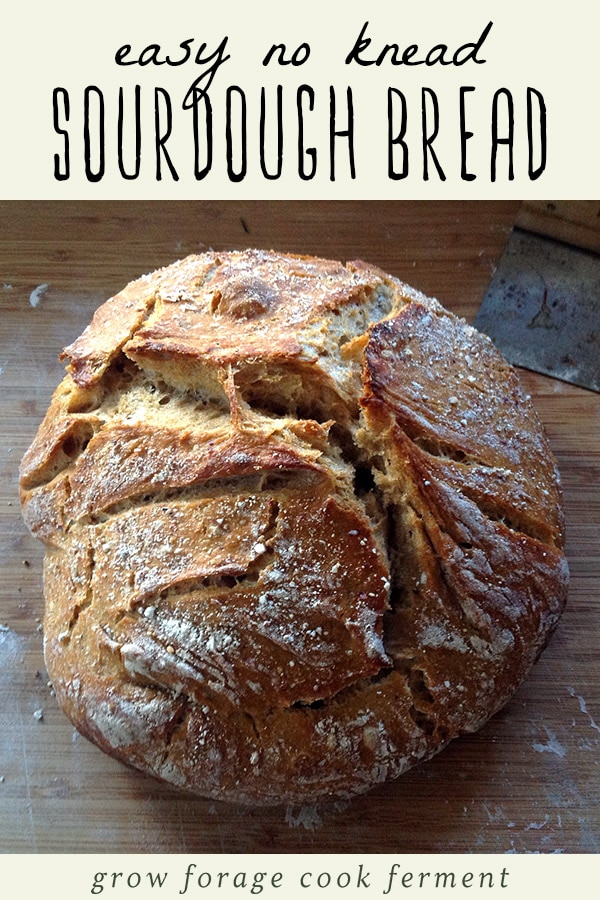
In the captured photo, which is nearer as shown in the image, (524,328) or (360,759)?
(360,759)

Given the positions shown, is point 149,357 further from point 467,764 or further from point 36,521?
point 467,764

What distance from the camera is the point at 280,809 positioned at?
1685 mm

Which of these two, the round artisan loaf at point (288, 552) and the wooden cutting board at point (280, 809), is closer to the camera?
the round artisan loaf at point (288, 552)

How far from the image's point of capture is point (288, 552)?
142 cm

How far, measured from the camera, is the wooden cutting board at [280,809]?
168cm

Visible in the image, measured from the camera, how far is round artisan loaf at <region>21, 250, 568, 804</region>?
4.67 feet

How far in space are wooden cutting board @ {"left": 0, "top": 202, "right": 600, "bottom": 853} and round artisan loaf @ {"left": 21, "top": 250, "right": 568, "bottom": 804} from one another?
22 centimetres

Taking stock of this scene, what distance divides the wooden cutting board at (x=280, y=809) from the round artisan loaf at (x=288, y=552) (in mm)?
223

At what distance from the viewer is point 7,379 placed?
2.19 metres

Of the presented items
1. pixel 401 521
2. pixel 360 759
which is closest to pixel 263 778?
pixel 360 759

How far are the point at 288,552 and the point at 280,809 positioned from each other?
2.16 ft

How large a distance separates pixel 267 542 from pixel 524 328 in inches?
46.0

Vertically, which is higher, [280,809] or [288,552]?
[288,552]

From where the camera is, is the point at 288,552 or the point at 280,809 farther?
the point at 280,809
